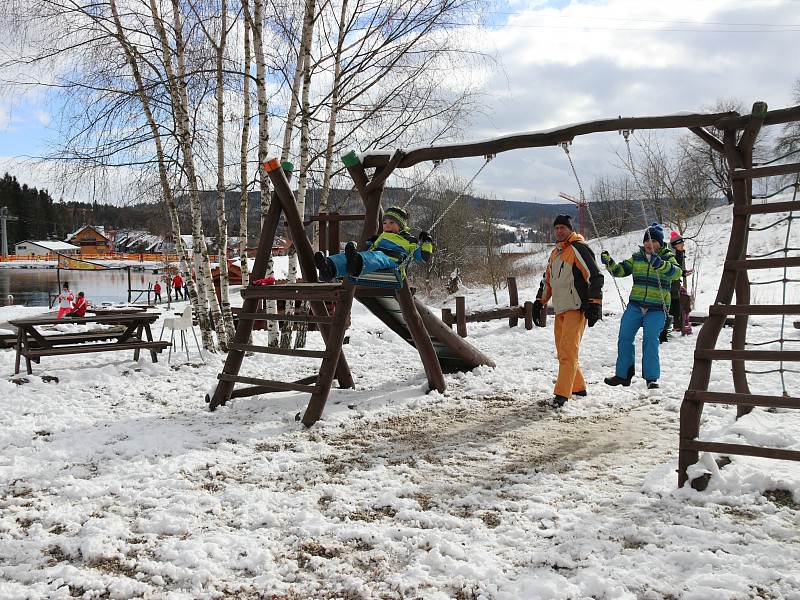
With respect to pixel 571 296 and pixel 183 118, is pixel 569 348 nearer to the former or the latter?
pixel 571 296

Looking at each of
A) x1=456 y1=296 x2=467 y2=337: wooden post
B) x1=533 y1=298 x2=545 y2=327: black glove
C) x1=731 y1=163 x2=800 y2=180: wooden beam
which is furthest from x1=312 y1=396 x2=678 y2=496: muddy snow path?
x1=456 y1=296 x2=467 y2=337: wooden post

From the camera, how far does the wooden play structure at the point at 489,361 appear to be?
359 cm

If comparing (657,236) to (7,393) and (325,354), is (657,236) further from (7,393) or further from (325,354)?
(7,393)

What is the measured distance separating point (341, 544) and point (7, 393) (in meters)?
4.82

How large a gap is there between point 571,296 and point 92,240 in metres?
98.9

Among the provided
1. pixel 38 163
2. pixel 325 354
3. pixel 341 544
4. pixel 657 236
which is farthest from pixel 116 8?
pixel 341 544

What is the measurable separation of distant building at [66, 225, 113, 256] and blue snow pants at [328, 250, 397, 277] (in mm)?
94639

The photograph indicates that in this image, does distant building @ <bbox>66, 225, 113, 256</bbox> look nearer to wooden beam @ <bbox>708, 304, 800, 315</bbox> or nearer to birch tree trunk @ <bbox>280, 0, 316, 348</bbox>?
birch tree trunk @ <bbox>280, 0, 316, 348</bbox>

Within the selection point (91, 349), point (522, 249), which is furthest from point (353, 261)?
point (522, 249)

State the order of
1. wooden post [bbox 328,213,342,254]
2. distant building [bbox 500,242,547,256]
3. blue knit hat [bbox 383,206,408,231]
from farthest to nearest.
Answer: distant building [bbox 500,242,547,256]
wooden post [bbox 328,213,342,254]
blue knit hat [bbox 383,206,408,231]

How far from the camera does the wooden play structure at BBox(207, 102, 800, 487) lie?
11.8 feet

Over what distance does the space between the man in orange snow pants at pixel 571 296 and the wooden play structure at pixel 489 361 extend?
93 cm

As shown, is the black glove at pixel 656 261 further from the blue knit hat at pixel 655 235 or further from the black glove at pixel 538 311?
the black glove at pixel 538 311

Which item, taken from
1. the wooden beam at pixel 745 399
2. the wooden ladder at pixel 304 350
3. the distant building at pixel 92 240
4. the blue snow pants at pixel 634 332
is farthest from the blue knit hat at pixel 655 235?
the distant building at pixel 92 240
